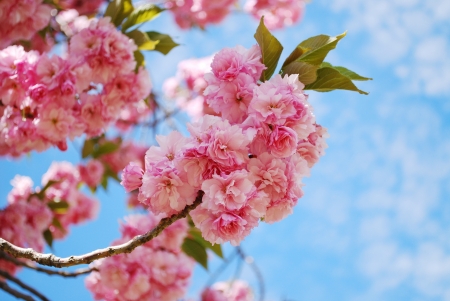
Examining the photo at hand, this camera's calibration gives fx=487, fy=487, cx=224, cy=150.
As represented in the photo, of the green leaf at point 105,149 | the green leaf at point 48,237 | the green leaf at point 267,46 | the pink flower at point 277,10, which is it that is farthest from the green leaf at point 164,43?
the pink flower at point 277,10

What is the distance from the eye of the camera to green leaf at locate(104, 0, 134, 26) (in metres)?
2.69

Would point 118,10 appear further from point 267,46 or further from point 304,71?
point 304,71

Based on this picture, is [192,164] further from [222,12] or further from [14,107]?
[222,12]

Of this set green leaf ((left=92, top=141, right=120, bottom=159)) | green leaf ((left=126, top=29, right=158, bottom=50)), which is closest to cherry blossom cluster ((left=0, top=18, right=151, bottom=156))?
green leaf ((left=126, top=29, right=158, bottom=50))

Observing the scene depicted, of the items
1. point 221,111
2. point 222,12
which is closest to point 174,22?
point 222,12

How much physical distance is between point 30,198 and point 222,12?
335cm

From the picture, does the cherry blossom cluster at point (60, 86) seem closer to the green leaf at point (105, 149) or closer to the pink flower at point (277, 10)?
the green leaf at point (105, 149)

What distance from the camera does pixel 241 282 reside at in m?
4.67

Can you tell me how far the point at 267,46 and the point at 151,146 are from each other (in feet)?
1.68

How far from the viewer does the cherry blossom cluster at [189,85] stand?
515 centimetres

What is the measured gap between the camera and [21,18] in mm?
2557

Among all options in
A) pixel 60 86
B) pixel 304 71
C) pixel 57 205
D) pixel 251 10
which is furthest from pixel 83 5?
pixel 304 71

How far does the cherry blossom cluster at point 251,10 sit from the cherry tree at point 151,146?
115 cm

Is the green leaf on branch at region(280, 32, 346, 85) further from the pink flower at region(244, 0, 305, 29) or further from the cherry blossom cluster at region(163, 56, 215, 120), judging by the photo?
the pink flower at region(244, 0, 305, 29)
